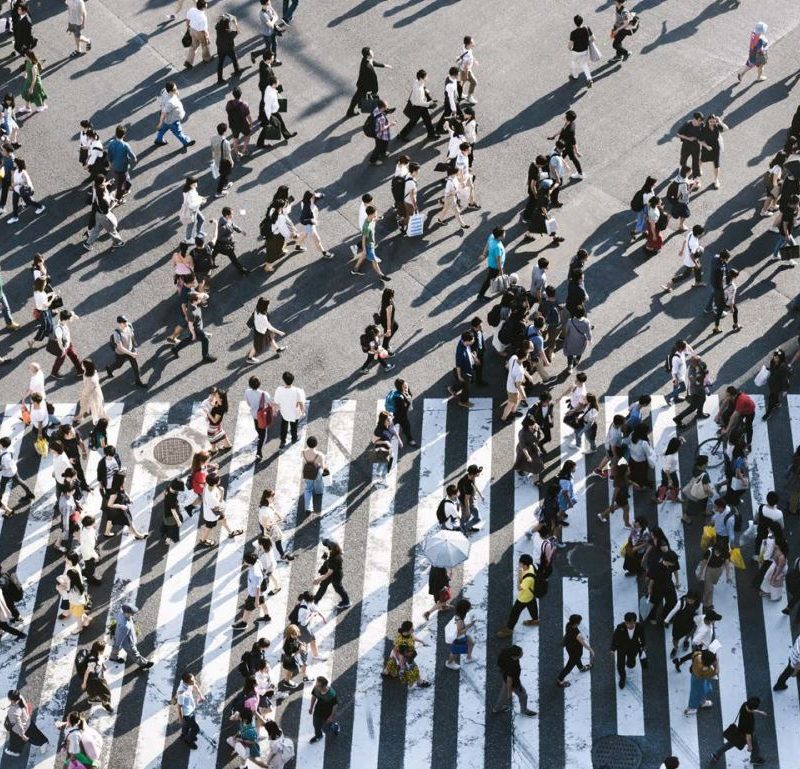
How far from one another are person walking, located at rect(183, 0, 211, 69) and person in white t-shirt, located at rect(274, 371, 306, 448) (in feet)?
39.0

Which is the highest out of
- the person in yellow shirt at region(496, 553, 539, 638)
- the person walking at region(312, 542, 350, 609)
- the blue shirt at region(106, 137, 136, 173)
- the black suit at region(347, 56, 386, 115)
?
the black suit at region(347, 56, 386, 115)

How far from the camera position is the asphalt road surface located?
2475cm

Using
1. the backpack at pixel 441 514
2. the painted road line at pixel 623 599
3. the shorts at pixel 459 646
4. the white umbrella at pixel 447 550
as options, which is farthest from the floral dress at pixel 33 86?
the shorts at pixel 459 646

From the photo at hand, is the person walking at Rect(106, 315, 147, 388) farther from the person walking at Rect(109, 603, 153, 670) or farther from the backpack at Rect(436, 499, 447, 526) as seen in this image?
the backpack at Rect(436, 499, 447, 526)

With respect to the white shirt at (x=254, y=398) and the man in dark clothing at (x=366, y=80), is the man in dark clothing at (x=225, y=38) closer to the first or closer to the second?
the man in dark clothing at (x=366, y=80)

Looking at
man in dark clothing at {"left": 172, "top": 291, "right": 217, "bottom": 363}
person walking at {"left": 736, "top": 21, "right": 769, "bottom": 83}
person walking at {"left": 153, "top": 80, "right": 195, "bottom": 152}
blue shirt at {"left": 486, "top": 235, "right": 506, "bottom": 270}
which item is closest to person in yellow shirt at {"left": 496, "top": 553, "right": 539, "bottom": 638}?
blue shirt at {"left": 486, "top": 235, "right": 506, "bottom": 270}

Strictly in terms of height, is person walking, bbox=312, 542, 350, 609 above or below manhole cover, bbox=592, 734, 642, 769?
above

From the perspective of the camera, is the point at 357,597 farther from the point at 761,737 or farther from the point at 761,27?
the point at 761,27

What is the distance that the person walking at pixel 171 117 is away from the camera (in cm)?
3481

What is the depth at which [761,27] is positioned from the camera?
35812 mm

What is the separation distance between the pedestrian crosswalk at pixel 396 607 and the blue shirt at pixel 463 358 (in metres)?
0.88

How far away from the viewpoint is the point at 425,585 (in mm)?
26438

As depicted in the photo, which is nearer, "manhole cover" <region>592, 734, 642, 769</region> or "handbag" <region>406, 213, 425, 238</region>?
"manhole cover" <region>592, 734, 642, 769</region>

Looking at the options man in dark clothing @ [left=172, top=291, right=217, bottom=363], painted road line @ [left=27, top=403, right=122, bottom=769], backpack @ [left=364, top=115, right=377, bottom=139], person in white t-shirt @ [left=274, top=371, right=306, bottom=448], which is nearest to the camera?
painted road line @ [left=27, top=403, right=122, bottom=769]
